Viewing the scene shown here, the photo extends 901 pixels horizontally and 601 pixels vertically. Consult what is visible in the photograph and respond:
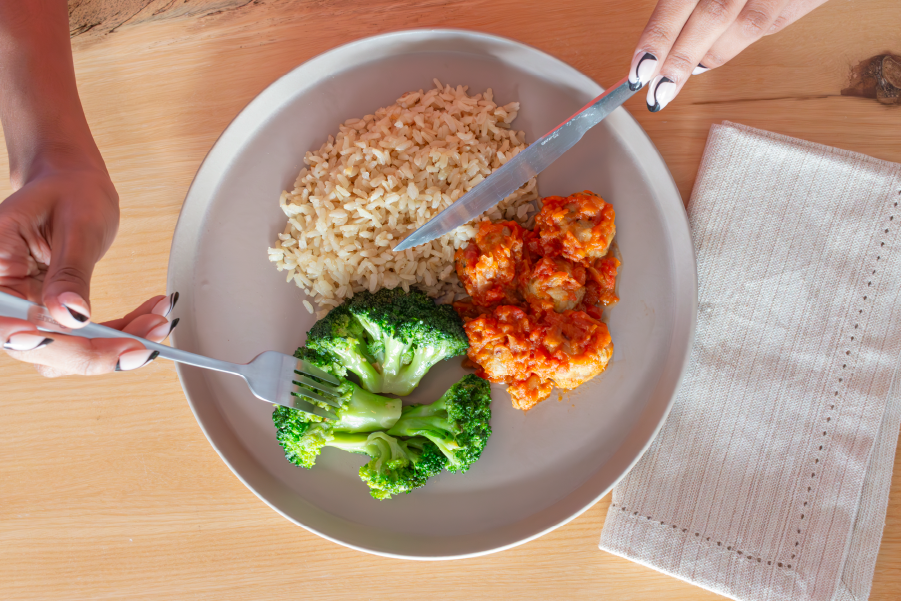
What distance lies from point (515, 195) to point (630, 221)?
455mm

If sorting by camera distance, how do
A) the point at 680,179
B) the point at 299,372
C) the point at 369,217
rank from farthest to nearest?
the point at 680,179
the point at 369,217
the point at 299,372

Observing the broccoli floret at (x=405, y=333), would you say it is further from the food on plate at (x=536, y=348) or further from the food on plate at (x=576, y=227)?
the food on plate at (x=576, y=227)

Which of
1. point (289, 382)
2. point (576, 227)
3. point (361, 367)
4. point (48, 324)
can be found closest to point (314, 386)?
point (289, 382)

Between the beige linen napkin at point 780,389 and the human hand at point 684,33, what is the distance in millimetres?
548

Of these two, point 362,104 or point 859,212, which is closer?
point 859,212

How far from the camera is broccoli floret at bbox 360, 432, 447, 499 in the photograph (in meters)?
1.93

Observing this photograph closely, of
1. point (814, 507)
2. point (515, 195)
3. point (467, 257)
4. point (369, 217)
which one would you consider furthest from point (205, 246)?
point (814, 507)

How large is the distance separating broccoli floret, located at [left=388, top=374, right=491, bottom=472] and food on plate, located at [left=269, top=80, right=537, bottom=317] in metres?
0.41

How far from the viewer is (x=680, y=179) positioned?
2.21m

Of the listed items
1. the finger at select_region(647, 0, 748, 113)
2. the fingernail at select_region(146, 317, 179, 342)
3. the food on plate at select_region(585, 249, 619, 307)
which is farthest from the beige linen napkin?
the fingernail at select_region(146, 317, 179, 342)

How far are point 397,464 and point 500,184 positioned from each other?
107 cm

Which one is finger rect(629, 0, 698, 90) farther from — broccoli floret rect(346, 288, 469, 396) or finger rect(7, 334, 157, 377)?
finger rect(7, 334, 157, 377)

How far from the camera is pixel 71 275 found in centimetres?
149

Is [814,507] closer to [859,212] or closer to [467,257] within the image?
[859,212]
